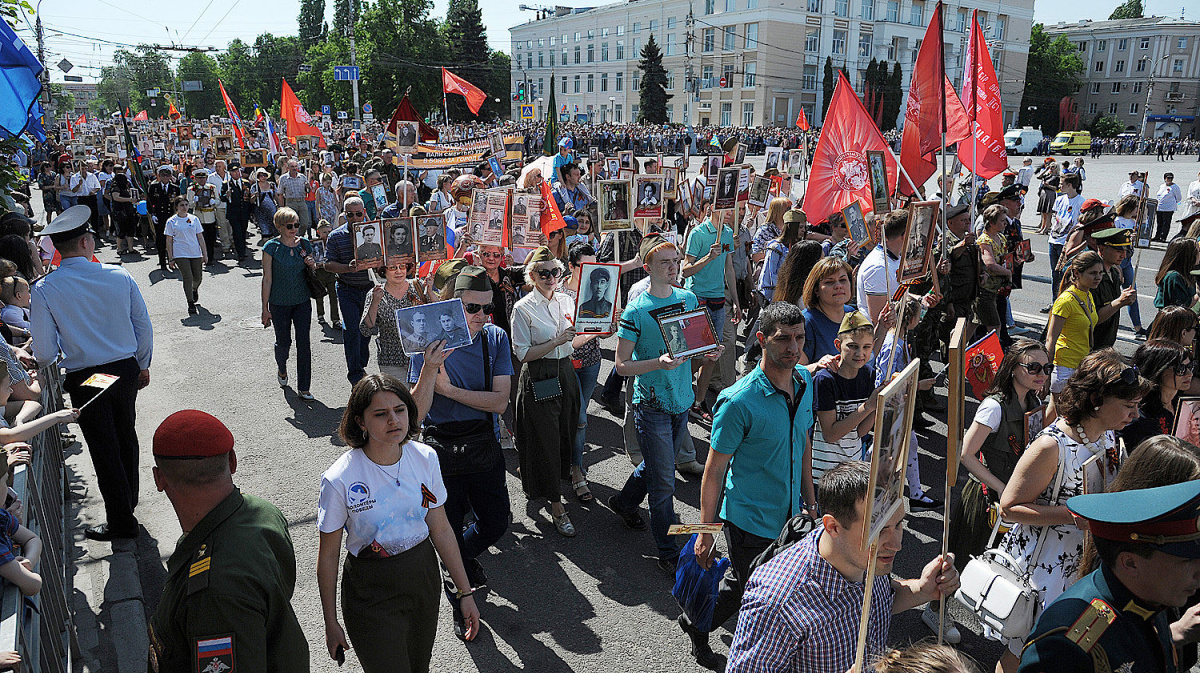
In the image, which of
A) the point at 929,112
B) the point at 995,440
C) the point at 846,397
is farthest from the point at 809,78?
the point at 995,440

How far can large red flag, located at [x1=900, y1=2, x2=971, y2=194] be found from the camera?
803 cm

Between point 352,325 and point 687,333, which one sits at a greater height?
point 687,333

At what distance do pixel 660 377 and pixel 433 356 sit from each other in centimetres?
147

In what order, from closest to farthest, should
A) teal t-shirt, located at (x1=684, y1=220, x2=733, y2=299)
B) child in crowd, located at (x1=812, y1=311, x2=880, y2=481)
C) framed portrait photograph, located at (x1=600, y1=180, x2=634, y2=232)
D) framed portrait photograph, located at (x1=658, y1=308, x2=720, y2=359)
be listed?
child in crowd, located at (x1=812, y1=311, x2=880, y2=481)
framed portrait photograph, located at (x1=658, y1=308, x2=720, y2=359)
teal t-shirt, located at (x1=684, y1=220, x2=733, y2=299)
framed portrait photograph, located at (x1=600, y1=180, x2=634, y2=232)

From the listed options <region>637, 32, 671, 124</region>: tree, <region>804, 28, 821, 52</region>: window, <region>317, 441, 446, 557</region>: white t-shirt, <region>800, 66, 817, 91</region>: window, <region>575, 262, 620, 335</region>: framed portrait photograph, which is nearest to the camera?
<region>317, 441, 446, 557</region>: white t-shirt

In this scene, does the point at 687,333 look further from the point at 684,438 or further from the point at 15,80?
the point at 15,80

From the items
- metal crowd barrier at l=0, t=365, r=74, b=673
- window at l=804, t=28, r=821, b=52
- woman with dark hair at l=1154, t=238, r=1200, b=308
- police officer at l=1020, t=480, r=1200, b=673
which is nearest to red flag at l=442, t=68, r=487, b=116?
metal crowd barrier at l=0, t=365, r=74, b=673

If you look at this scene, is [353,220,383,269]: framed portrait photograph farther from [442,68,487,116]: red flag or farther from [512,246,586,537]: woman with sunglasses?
[442,68,487,116]: red flag

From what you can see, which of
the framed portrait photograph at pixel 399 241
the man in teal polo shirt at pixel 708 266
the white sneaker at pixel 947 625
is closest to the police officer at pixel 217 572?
the white sneaker at pixel 947 625

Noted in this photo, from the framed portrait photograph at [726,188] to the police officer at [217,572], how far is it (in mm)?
5941

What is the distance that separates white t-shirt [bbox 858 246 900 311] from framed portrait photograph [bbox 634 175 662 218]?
10.3 feet

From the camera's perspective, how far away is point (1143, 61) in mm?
93688

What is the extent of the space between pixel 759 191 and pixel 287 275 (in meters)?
5.30

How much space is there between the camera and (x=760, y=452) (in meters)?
3.65
